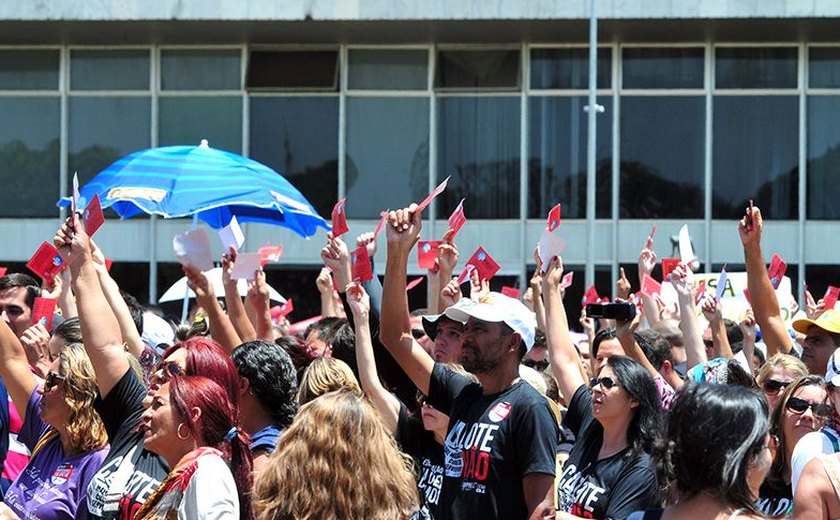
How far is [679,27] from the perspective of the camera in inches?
842

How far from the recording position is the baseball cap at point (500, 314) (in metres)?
5.46

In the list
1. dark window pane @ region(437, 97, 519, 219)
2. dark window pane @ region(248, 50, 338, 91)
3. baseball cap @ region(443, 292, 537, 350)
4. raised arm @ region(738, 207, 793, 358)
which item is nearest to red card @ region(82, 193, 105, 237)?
baseball cap @ region(443, 292, 537, 350)

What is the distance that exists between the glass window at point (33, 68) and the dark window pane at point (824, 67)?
1267 centimetres

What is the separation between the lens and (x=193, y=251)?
7207 mm

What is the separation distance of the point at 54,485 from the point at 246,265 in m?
2.58

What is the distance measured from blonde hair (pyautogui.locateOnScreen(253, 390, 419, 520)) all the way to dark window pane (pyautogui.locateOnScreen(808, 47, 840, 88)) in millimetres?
19395

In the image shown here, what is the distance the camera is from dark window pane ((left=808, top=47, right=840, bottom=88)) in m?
21.8

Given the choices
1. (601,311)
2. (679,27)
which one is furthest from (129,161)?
(679,27)

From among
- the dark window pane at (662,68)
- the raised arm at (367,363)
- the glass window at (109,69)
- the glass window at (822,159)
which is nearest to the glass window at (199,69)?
the glass window at (109,69)

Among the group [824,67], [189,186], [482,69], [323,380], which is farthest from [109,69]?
[323,380]

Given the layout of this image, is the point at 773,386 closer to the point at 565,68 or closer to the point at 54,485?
the point at 54,485

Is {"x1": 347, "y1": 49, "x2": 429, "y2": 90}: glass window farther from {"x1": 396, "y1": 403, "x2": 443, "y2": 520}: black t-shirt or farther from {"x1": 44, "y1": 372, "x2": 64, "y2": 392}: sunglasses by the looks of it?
{"x1": 44, "y1": 372, "x2": 64, "y2": 392}: sunglasses

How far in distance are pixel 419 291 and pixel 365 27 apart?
442 cm

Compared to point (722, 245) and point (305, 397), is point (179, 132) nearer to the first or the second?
point (722, 245)
